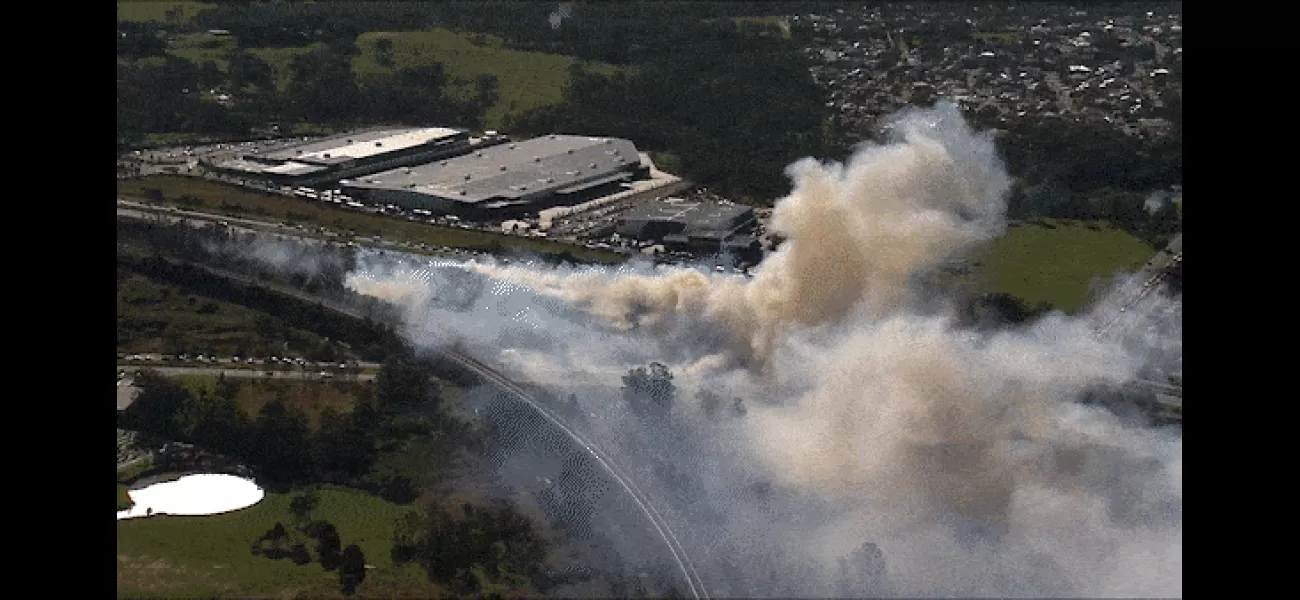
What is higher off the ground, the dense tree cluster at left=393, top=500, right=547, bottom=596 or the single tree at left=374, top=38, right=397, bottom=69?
the single tree at left=374, top=38, right=397, bottom=69

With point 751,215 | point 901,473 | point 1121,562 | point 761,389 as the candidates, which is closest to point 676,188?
point 751,215

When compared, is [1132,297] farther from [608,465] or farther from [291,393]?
[291,393]

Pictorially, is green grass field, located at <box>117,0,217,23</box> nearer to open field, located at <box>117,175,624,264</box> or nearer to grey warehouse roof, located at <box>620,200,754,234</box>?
open field, located at <box>117,175,624,264</box>

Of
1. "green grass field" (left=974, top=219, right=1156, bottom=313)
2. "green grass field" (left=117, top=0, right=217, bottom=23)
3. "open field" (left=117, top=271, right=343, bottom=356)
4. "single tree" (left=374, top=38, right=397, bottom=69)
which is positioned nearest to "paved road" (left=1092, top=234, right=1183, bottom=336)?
"green grass field" (left=974, top=219, right=1156, bottom=313)
